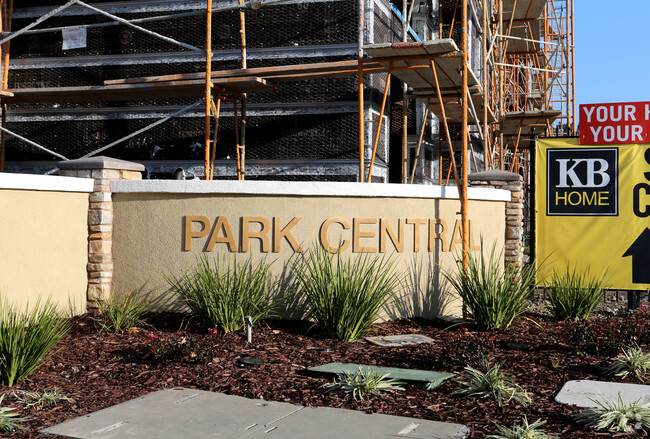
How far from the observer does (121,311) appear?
377 inches

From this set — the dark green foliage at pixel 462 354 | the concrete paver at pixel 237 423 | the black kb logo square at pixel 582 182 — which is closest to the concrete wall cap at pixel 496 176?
the black kb logo square at pixel 582 182

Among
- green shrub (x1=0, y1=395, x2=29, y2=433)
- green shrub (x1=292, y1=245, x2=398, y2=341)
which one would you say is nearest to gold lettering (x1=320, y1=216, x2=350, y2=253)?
green shrub (x1=292, y1=245, x2=398, y2=341)

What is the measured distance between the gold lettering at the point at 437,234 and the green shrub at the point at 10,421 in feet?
21.4

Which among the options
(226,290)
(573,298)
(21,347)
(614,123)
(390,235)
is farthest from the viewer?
(614,123)

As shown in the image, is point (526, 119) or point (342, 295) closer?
point (342, 295)

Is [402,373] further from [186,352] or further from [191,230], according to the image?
[191,230]

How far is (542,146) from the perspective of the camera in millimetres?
12461

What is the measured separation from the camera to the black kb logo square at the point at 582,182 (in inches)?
476

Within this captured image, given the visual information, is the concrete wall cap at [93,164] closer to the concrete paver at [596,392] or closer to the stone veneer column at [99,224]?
the stone veneer column at [99,224]

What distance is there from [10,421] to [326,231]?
5.32m

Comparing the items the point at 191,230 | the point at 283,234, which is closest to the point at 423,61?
the point at 283,234

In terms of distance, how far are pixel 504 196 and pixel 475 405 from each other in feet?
21.8

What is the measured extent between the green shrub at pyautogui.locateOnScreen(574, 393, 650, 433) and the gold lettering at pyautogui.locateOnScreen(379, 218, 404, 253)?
15.6 ft

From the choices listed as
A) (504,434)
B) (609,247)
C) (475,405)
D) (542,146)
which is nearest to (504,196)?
(542,146)
